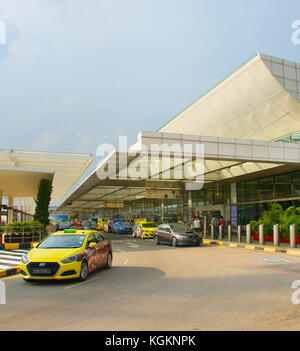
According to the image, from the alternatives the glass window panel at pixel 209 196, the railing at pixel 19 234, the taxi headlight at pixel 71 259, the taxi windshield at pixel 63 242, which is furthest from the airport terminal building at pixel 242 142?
the taxi headlight at pixel 71 259

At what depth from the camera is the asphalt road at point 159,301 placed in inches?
219

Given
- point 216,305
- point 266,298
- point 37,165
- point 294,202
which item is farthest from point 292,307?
point 37,165

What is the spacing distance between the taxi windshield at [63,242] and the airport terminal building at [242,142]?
782cm

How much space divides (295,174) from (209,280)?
1866 cm

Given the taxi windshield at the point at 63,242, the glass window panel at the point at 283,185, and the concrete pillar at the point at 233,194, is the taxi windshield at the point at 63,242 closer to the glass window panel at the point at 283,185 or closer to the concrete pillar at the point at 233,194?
the glass window panel at the point at 283,185

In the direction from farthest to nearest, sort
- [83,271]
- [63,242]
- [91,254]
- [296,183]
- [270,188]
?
[270,188], [296,183], [63,242], [91,254], [83,271]

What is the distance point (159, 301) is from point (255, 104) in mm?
19159

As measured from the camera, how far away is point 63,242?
34.8ft

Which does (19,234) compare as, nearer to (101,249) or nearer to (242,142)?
(101,249)

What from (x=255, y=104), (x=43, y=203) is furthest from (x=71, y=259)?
(x=255, y=104)

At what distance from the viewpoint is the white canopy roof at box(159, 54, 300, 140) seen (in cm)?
2161

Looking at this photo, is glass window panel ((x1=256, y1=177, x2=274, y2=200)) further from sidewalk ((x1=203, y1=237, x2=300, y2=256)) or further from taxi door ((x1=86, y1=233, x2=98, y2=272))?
taxi door ((x1=86, y1=233, x2=98, y2=272))

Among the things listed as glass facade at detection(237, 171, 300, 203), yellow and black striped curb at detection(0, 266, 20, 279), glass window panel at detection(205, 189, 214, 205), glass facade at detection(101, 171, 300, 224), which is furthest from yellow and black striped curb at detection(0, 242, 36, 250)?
glass window panel at detection(205, 189, 214, 205)
